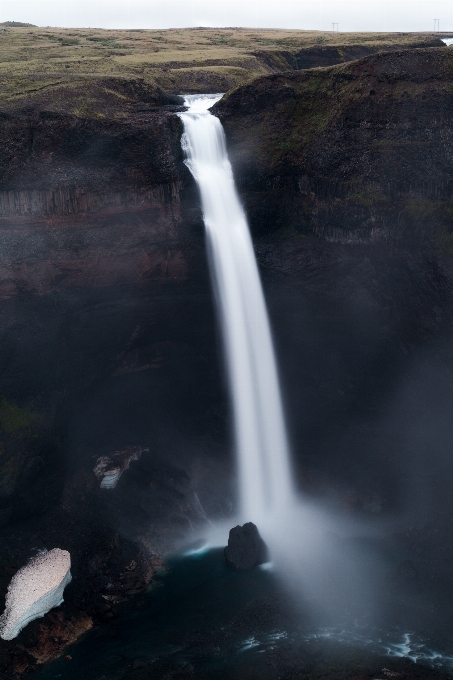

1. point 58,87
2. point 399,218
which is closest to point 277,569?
point 399,218

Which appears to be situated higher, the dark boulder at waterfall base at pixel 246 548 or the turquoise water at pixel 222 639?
the dark boulder at waterfall base at pixel 246 548

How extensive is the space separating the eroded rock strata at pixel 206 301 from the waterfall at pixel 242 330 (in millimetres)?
660

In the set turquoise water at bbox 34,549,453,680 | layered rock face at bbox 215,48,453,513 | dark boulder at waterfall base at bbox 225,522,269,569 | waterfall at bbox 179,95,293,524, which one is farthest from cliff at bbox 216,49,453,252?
turquoise water at bbox 34,549,453,680

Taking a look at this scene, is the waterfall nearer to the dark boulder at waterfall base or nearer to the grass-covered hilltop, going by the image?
the dark boulder at waterfall base

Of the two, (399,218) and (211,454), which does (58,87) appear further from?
(211,454)

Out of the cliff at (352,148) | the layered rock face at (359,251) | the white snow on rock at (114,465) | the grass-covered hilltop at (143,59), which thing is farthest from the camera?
the white snow on rock at (114,465)

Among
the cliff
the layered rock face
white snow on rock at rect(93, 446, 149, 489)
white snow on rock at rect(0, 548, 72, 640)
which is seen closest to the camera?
white snow on rock at rect(0, 548, 72, 640)

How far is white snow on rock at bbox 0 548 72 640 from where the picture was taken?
1927 centimetres

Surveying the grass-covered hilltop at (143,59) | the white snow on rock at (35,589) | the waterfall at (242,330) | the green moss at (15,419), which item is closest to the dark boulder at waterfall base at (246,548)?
the waterfall at (242,330)

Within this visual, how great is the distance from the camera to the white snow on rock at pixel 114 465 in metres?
26.4

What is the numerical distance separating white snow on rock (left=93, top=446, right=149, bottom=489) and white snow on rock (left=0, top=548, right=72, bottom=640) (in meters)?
4.36

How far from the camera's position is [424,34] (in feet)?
156

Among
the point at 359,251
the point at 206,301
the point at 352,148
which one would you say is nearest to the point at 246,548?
the point at 206,301

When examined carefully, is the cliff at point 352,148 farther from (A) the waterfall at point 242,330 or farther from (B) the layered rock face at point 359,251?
(A) the waterfall at point 242,330
